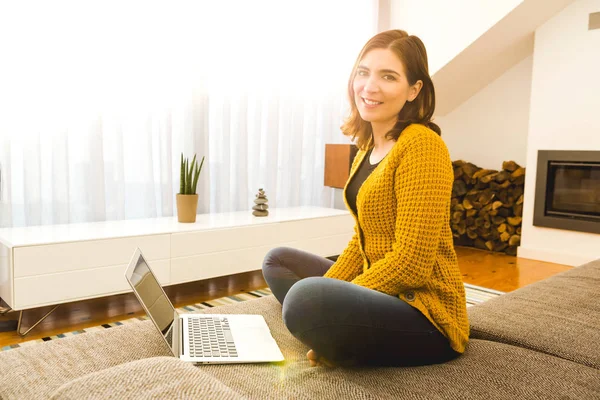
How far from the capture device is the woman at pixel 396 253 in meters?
1.15

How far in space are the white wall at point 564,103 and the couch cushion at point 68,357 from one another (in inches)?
141

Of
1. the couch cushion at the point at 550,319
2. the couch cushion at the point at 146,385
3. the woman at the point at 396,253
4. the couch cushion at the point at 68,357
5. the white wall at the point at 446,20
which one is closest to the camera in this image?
the couch cushion at the point at 146,385

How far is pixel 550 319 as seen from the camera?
4.78ft

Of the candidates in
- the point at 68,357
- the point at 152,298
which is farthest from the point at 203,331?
the point at 68,357

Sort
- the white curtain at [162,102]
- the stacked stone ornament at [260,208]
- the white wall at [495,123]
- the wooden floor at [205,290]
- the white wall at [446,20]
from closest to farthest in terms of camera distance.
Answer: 1. the wooden floor at [205,290]
2. the white curtain at [162,102]
3. the stacked stone ornament at [260,208]
4. the white wall at [446,20]
5. the white wall at [495,123]

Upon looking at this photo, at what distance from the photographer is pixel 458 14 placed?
4121 millimetres

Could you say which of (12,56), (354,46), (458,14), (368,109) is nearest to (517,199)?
(458,14)

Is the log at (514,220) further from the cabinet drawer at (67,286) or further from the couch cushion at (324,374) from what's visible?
the couch cushion at (324,374)

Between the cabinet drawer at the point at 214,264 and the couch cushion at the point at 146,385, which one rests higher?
the couch cushion at the point at 146,385

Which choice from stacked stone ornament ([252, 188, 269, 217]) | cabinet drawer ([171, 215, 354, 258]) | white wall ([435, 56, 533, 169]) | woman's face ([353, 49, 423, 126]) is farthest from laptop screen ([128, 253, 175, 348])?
white wall ([435, 56, 533, 169])

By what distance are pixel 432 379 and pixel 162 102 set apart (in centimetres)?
261

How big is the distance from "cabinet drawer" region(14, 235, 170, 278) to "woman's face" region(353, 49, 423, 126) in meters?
1.58

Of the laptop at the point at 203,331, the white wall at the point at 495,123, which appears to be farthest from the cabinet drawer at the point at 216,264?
the white wall at the point at 495,123

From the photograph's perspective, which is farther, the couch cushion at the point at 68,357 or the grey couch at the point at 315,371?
the couch cushion at the point at 68,357
